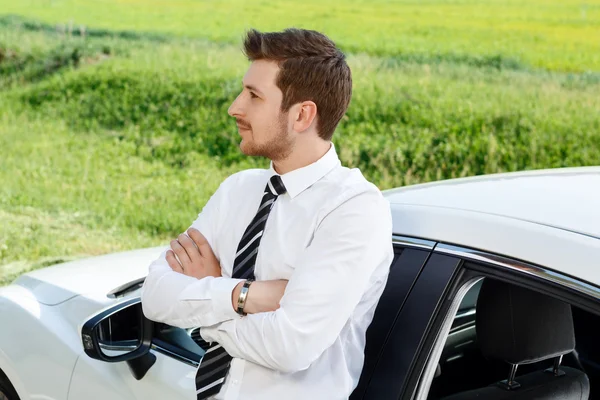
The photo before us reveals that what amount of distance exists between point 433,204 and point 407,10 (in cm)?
1130

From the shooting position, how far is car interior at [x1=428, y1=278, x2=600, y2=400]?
2.36 meters

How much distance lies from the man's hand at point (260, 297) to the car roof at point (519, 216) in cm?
38

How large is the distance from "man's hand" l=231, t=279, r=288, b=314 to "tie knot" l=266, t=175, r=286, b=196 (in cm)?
30

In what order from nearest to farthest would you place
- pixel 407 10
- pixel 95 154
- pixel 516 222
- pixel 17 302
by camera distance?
pixel 516 222 → pixel 17 302 → pixel 95 154 → pixel 407 10

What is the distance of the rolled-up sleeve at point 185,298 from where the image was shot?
226 cm

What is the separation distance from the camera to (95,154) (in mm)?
10703

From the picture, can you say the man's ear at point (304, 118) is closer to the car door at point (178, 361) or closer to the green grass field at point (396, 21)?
the car door at point (178, 361)

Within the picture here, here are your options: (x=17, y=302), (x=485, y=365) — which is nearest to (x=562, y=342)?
(x=485, y=365)

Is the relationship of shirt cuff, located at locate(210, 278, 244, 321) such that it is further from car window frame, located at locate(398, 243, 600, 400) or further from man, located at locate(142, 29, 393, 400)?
car window frame, located at locate(398, 243, 600, 400)

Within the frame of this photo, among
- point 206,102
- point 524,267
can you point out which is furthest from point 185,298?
point 206,102

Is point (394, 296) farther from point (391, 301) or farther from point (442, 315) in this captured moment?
point (442, 315)

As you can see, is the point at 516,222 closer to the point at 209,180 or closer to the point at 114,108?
the point at 209,180

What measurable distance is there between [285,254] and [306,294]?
0.22 m

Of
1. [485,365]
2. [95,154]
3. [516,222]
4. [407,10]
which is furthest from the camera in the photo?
[407,10]
